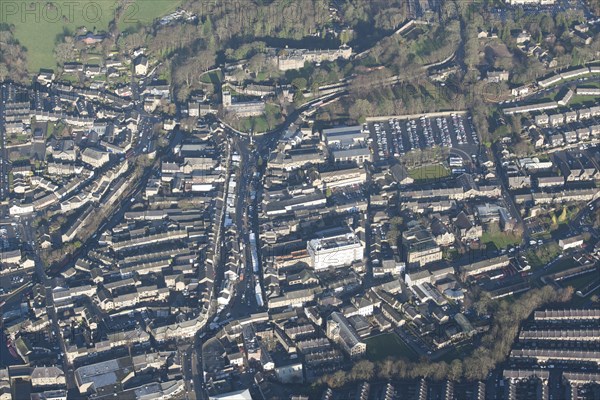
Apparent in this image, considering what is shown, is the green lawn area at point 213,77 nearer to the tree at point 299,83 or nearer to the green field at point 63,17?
the tree at point 299,83

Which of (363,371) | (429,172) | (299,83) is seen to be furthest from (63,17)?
(363,371)

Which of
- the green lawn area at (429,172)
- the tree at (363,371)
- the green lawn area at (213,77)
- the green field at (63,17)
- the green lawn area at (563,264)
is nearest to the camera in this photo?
the tree at (363,371)

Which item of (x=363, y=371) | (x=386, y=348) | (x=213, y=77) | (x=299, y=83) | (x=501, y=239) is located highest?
(x=213, y=77)

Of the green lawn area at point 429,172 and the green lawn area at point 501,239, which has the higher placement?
the green lawn area at point 429,172

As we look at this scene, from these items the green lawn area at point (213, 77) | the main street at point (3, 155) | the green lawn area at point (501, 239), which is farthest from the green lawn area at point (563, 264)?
the main street at point (3, 155)

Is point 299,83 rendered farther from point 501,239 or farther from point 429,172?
point 501,239

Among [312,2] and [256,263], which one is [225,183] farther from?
[312,2]

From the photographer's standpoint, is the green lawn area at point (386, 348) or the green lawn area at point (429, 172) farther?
the green lawn area at point (429, 172)
